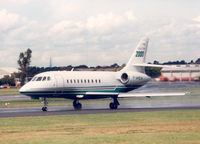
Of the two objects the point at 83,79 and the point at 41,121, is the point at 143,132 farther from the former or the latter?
the point at 83,79

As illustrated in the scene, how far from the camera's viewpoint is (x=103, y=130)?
79.6 ft

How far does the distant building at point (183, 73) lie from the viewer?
5897 cm

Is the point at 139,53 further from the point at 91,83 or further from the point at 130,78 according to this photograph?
the point at 91,83

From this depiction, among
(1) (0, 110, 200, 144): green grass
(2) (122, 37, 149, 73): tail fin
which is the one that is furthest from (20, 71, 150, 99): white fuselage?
(1) (0, 110, 200, 144): green grass

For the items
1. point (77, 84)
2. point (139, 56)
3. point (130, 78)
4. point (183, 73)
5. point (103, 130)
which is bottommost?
point (103, 130)

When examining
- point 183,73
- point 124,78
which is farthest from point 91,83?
point 183,73

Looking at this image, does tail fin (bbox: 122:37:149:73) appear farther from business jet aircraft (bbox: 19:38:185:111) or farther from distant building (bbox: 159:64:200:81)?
distant building (bbox: 159:64:200:81)

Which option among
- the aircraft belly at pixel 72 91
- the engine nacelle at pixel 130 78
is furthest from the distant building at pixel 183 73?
the aircraft belly at pixel 72 91

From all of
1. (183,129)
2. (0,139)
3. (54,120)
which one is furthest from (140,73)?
(0,139)

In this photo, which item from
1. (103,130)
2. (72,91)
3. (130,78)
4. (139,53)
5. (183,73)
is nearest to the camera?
(103,130)

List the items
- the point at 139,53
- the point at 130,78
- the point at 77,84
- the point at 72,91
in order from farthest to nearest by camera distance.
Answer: the point at 139,53
the point at 130,78
the point at 77,84
the point at 72,91

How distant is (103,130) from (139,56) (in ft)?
87.8

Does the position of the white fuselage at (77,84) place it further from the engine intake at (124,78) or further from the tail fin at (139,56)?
the tail fin at (139,56)

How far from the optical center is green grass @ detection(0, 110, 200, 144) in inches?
804
